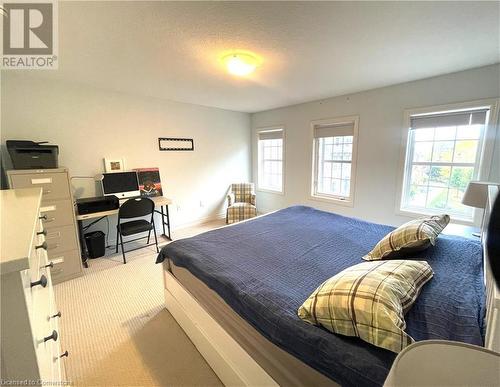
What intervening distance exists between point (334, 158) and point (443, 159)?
4.74 ft

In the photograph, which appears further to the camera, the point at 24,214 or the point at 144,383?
the point at 144,383

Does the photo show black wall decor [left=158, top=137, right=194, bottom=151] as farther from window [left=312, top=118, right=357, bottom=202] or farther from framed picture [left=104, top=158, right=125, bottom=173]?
window [left=312, top=118, right=357, bottom=202]

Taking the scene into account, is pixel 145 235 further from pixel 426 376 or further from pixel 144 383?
pixel 426 376

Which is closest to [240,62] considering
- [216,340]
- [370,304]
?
[370,304]

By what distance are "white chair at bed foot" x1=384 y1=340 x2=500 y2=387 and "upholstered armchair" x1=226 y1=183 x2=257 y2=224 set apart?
12.2 feet

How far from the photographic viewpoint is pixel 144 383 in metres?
1.39

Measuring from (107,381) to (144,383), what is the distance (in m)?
0.24

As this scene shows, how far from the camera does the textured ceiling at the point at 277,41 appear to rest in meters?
1.43

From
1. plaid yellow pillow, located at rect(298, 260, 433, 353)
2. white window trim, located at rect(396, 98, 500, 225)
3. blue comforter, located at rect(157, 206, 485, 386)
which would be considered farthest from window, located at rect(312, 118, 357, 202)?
plaid yellow pillow, located at rect(298, 260, 433, 353)

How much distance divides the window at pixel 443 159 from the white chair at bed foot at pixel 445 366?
282 centimetres

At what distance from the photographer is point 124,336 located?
174 cm

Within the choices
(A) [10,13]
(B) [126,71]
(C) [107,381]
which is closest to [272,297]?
(C) [107,381]

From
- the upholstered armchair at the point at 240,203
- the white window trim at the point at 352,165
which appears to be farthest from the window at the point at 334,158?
Result: the upholstered armchair at the point at 240,203

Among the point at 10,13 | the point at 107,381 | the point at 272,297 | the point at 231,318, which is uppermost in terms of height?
the point at 10,13
